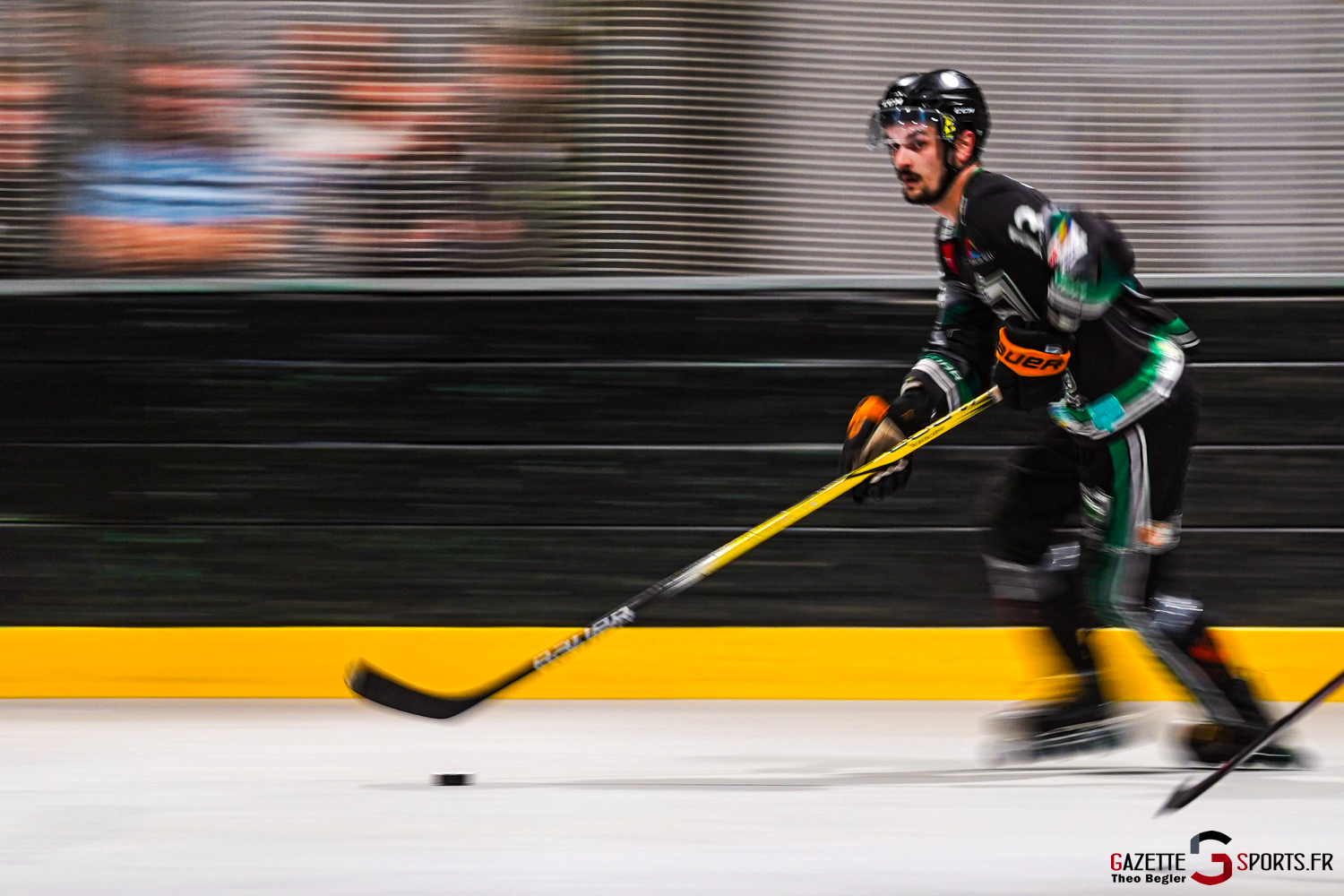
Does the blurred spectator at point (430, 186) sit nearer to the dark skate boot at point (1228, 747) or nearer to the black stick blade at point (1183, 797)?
the dark skate boot at point (1228, 747)

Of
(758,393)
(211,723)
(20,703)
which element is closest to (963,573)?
(758,393)

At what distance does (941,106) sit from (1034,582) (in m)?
0.98

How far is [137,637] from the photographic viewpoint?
400 centimetres

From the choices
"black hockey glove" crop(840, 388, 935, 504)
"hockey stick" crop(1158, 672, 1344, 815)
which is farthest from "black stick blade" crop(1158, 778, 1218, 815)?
"black hockey glove" crop(840, 388, 935, 504)

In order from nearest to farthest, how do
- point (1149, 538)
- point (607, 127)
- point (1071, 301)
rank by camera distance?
1. point (1071, 301)
2. point (1149, 538)
3. point (607, 127)

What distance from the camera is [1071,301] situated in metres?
2.79

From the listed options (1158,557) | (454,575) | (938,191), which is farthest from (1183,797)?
(454,575)

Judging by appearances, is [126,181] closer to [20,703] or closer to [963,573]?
[20,703]

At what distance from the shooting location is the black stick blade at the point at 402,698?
3027mm

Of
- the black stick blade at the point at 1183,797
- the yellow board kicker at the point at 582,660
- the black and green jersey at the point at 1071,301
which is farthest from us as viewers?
the yellow board kicker at the point at 582,660

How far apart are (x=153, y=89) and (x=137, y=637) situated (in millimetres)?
1491
